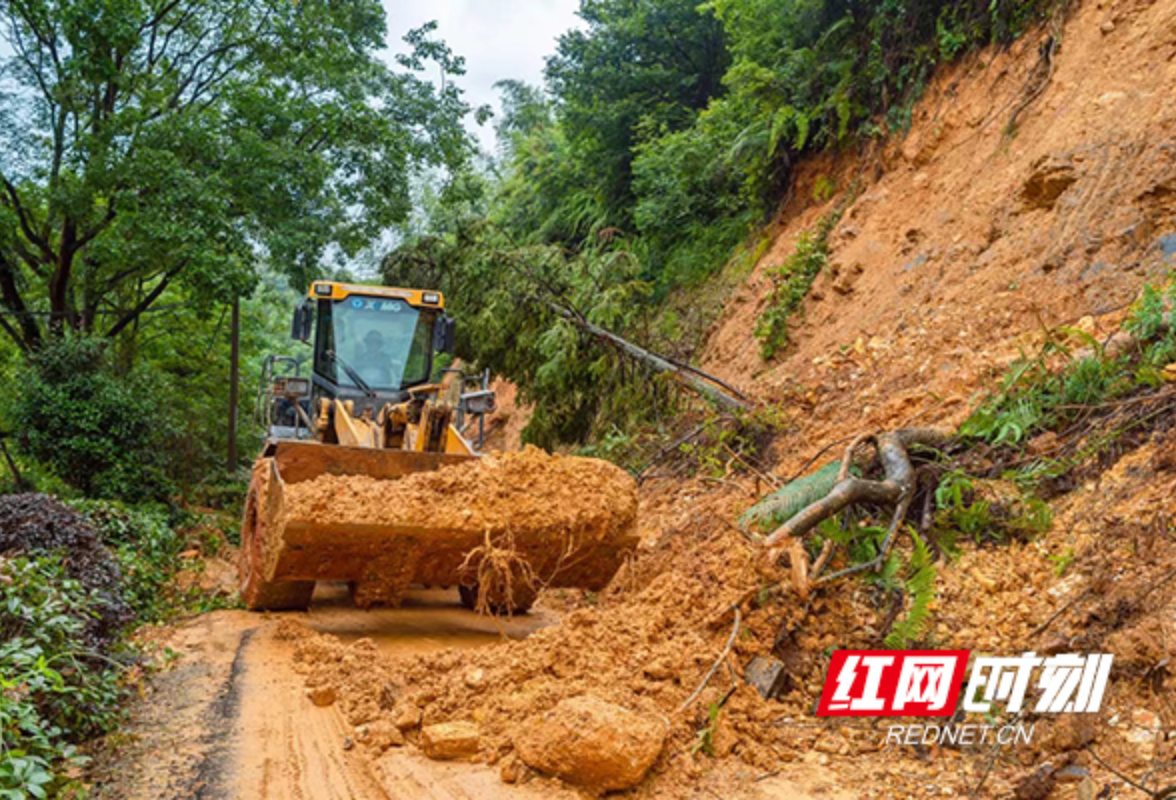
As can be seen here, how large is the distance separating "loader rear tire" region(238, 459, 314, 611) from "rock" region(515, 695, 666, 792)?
11.3ft

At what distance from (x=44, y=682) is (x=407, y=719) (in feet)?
5.59

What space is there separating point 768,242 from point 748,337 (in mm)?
1897

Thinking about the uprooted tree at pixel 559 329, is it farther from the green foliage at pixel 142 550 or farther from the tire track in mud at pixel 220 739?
the tire track in mud at pixel 220 739

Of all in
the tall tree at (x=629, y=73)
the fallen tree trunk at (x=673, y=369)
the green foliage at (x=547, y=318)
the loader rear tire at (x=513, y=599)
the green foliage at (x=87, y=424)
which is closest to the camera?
the loader rear tire at (x=513, y=599)

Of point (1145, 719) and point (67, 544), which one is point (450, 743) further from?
point (67, 544)

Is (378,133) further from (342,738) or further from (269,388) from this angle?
(342,738)

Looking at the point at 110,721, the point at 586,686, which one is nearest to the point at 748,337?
the point at 586,686

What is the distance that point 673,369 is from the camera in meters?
11.2

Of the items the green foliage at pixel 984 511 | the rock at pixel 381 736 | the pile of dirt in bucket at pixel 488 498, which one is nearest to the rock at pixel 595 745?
the rock at pixel 381 736

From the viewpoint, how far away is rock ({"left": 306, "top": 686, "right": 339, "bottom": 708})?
544 cm

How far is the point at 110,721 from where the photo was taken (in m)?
4.87

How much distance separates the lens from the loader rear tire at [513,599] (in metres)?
7.60

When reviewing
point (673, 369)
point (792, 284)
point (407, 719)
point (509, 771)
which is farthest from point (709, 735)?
point (792, 284)

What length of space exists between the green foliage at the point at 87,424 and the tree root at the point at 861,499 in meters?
11.6
